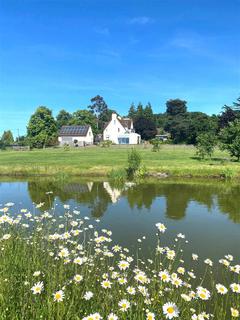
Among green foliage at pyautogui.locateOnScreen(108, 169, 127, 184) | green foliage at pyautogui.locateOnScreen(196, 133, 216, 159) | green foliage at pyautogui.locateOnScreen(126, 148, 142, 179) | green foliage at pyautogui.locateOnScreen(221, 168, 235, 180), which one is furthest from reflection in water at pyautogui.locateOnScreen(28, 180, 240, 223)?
green foliage at pyautogui.locateOnScreen(196, 133, 216, 159)

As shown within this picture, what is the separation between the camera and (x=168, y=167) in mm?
28891

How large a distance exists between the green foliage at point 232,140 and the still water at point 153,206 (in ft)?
31.5

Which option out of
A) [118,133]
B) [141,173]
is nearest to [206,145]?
[141,173]

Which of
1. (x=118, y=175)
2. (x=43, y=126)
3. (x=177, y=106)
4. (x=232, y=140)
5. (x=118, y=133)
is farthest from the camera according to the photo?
(x=177, y=106)

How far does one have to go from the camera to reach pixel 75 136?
72500 millimetres

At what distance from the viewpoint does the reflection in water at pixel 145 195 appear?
622 inches

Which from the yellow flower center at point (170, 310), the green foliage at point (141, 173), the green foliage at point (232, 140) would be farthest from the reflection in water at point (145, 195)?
the yellow flower center at point (170, 310)

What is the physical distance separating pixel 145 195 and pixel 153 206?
10.5 feet

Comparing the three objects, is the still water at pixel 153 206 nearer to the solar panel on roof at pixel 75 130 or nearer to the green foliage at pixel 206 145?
the green foliage at pixel 206 145

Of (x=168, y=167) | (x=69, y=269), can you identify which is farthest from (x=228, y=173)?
(x=69, y=269)

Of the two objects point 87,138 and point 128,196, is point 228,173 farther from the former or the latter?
point 87,138

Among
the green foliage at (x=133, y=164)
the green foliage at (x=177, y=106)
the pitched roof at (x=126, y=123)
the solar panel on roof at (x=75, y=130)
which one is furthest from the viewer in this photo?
the green foliage at (x=177, y=106)

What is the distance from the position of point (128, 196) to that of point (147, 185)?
4.87 meters

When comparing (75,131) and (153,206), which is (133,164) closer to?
(153,206)
